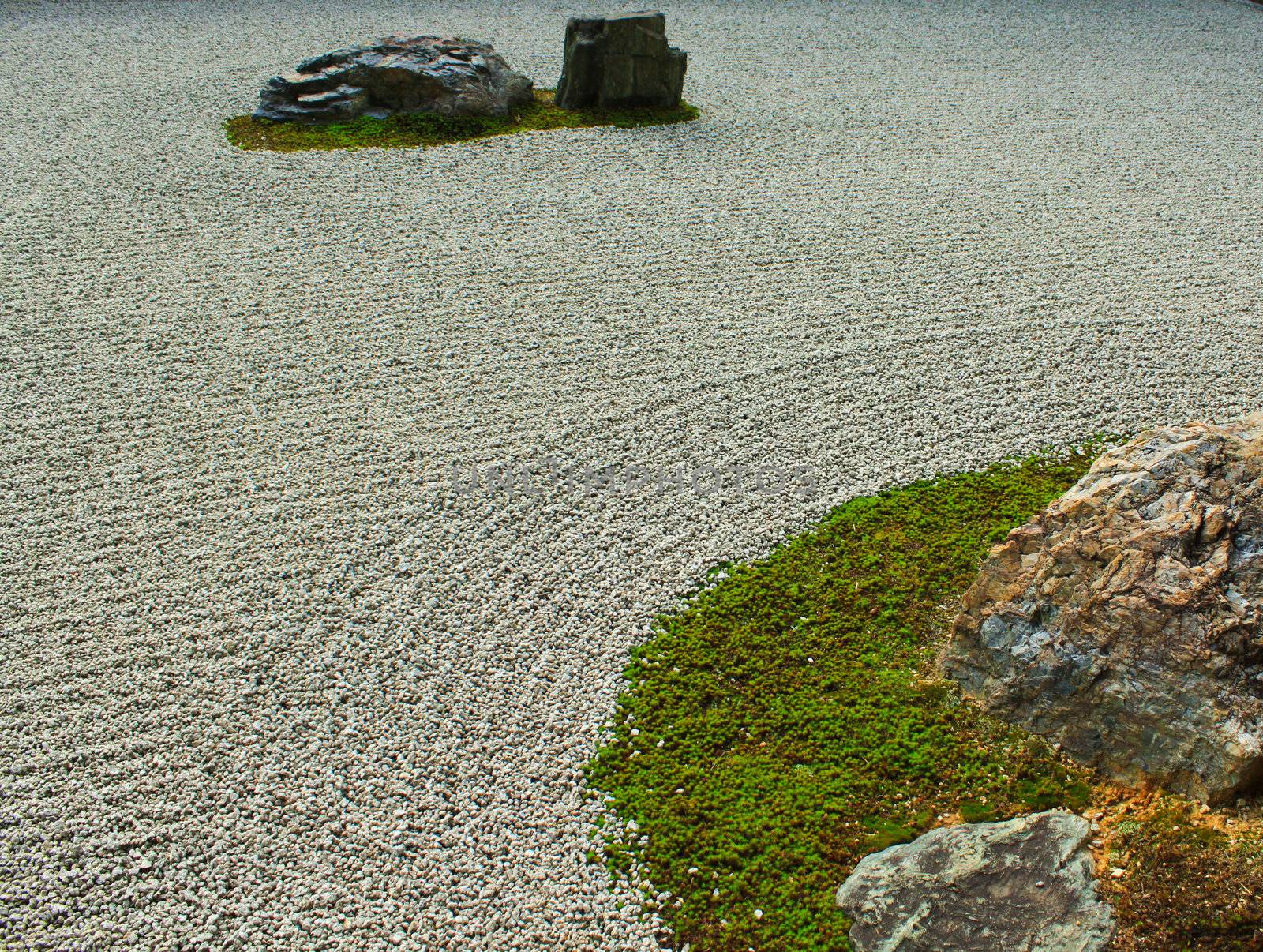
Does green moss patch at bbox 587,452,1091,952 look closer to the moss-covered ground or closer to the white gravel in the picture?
the moss-covered ground

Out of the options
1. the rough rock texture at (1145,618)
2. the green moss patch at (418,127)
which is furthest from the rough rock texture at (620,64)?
the rough rock texture at (1145,618)

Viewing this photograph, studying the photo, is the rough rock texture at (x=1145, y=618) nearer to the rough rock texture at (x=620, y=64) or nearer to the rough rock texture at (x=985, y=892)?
the rough rock texture at (x=985, y=892)

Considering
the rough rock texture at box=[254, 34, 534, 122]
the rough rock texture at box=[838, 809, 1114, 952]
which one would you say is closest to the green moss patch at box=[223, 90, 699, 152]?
the rough rock texture at box=[254, 34, 534, 122]

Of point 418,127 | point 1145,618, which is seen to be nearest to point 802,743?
point 1145,618

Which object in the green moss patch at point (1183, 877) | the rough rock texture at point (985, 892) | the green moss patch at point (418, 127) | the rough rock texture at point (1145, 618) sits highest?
the green moss patch at point (418, 127)

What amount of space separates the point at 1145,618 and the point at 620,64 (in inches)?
307

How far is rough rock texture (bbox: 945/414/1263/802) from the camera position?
11.5 ft

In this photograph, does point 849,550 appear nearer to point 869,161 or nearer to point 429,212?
point 429,212

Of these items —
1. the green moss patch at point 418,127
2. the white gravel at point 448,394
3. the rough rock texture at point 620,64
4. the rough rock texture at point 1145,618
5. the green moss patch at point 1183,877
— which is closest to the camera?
the green moss patch at point 1183,877

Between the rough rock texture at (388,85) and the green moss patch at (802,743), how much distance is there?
20.8ft

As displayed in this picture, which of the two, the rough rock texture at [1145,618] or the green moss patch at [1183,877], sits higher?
the rough rock texture at [1145,618]

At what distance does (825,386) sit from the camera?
6113mm

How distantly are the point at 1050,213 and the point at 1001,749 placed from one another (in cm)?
557

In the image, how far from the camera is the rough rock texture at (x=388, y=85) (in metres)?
9.58
